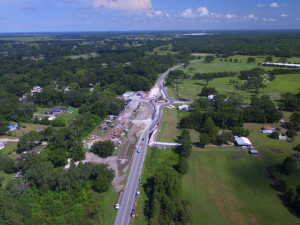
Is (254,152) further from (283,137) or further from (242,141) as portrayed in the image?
(283,137)

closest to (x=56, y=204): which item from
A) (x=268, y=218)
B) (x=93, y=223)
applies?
(x=93, y=223)

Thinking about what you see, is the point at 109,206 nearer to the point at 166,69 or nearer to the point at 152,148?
the point at 152,148

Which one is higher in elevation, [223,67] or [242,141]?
[223,67]

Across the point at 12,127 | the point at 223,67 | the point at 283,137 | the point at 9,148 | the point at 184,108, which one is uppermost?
the point at 223,67

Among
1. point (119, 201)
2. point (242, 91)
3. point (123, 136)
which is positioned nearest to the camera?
point (119, 201)

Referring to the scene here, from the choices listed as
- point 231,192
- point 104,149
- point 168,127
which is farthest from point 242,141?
point 104,149

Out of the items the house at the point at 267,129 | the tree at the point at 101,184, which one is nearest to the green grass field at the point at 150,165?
the tree at the point at 101,184

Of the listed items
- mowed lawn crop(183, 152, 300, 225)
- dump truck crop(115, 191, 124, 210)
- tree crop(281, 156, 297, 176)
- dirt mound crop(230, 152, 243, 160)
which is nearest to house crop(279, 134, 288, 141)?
mowed lawn crop(183, 152, 300, 225)
